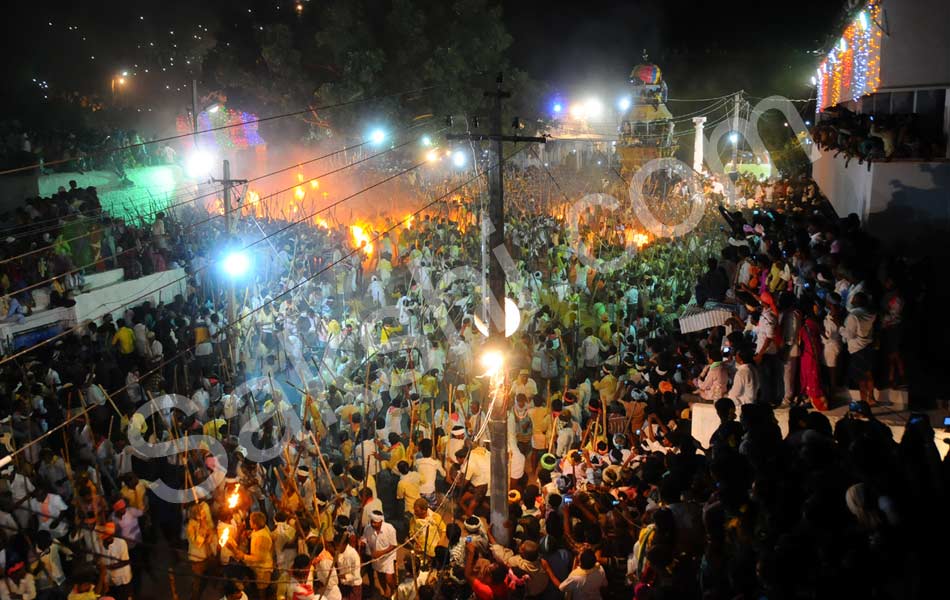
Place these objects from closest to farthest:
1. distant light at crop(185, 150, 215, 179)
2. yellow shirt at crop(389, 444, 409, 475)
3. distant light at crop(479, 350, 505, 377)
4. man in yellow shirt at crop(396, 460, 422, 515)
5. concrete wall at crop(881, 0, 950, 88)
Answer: man in yellow shirt at crop(396, 460, 422, 515) → distant light at crop(479, 350, 505, 377) → yellow shirt at crop(389, 444, 409, 475) → concrete wall at crop(881, 0, 950, 88) → distant light at crop(185, 150, 215, 179)

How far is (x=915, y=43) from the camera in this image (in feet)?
30.9

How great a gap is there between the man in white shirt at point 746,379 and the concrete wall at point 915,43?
17.0 ft

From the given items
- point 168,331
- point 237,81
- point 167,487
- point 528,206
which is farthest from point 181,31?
point 167,487

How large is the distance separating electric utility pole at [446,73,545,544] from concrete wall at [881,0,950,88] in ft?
17.5

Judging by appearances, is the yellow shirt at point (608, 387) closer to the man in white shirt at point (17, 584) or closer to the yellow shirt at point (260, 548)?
the yellow shirt at point (260, 548)

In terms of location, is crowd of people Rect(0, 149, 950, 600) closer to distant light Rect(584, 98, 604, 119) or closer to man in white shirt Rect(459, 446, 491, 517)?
man in white shirt Rect(459, 446, 491, 517)

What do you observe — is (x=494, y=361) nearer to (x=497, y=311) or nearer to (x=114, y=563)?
(x=497, y=311)

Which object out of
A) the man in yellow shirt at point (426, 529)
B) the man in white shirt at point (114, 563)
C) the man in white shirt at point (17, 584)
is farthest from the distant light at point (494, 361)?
the man in white shirt at point (17, 584)

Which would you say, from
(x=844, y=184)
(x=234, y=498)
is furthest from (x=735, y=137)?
(x=234, y=498)

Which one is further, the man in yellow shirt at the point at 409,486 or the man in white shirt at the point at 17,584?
the man in yellow shirt at the point at 409,486

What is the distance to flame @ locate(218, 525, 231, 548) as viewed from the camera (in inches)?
265

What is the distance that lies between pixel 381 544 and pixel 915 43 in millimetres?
9116

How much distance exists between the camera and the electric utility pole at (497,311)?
725cm

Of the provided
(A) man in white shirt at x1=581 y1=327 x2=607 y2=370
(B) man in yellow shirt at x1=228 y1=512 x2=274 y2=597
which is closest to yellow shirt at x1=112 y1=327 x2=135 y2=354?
(B) man in yellow shirt at x1=228 y1=512 x2=274 y2=597
